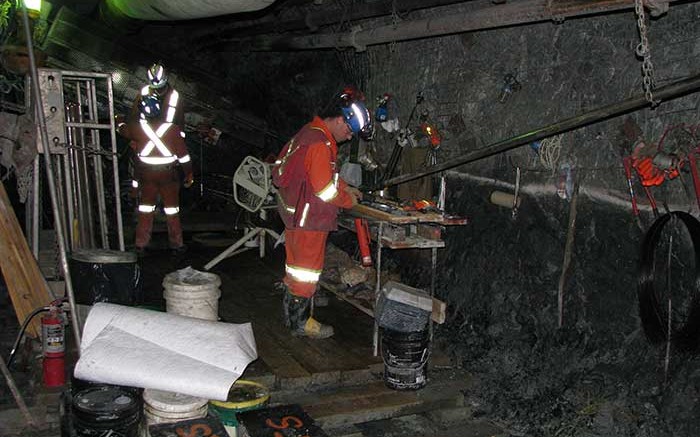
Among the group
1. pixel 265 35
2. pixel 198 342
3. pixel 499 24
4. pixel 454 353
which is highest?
pixel 265 35

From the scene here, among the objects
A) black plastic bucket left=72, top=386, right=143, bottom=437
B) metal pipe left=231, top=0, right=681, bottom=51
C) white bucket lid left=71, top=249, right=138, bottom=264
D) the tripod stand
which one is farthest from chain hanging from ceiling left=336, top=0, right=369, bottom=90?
black plastic bucket left=72, top=386, right=143, bottom=437

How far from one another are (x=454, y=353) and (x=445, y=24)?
3043 mm

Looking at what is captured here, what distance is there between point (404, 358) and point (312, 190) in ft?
5.24

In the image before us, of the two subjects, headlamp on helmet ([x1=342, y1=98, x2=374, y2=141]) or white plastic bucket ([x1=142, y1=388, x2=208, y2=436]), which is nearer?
white plastic bucket ([x1=142, y1=388, x2=208, y2=436])

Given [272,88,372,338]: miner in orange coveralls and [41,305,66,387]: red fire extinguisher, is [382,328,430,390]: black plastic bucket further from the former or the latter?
[41,305,66,387]: red fire extinguisher

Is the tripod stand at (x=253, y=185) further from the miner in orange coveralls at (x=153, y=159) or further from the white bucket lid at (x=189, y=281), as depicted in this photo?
the white bucket lid at (x=189, y=281)

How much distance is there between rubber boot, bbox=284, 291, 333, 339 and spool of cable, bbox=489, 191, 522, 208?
194 cm

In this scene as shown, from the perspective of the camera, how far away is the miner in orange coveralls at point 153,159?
7.42 metres

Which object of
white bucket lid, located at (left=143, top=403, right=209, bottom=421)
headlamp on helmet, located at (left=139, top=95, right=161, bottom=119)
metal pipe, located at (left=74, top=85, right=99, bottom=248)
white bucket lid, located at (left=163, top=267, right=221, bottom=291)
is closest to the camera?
white bucket lid, located at (left=143, top=403, right=209, bottom=421)

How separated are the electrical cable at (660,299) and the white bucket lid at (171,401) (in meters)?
3.05

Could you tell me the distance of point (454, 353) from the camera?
5840 millimetres

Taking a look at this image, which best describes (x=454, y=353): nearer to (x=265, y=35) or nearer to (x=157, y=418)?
(x=157, y=418)

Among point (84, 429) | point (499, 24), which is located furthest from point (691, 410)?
point (84, 429)

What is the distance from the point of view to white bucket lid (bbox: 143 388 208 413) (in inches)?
143
